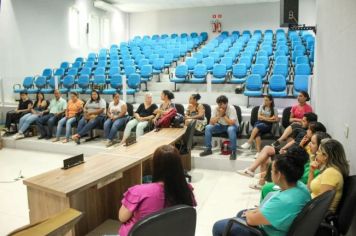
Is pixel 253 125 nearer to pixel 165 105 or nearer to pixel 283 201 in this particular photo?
pixel 165 105

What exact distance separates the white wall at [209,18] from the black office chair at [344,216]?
11.9 m

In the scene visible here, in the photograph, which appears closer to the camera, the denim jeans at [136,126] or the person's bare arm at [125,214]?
the person's bare arm at [125,214]

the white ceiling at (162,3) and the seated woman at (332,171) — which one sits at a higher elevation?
the white ceiling at (162,3)

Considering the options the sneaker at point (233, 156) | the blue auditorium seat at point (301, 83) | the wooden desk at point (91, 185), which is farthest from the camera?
the blue auditorium seat at point (301, 83)

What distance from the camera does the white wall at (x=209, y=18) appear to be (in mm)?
12655

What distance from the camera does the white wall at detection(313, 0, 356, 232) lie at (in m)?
2.60

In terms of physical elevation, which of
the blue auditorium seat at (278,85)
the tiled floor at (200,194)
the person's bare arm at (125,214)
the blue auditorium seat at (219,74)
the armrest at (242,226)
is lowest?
the tiled floor at (200,194)

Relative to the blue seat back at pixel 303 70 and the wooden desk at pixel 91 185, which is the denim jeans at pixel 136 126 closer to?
the wooden desk at pixel 91 185

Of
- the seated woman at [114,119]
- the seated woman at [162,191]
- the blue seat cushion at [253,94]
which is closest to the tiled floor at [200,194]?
the seated woman at [114,119]

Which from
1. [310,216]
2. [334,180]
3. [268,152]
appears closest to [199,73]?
[268,152]

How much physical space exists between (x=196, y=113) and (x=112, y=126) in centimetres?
161

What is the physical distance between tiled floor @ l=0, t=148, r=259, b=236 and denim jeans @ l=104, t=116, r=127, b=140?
0.94 meters

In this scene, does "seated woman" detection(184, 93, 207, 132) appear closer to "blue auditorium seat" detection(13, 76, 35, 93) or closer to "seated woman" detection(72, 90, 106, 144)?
"seated woman" detection(72, 90, 106, 144)

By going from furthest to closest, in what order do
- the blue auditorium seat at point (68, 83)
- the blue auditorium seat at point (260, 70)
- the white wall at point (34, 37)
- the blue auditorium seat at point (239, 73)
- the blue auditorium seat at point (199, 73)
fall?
the white wall at point (34, 37) < the blue auditorium seat at point (68, 83) < the blue auditorium seat at point (199, 73) < the blue auditorium seat at point (239, 73) < the blue auditorium seat at point (260, 70)
